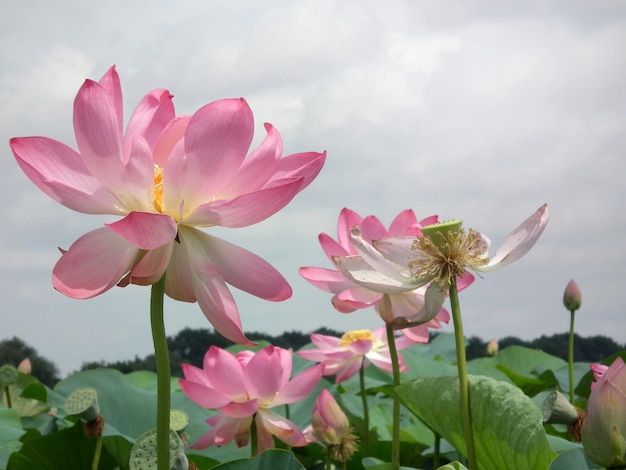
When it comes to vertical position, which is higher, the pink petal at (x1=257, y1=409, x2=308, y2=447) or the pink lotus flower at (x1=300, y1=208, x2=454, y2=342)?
the pink lotus flower at (x1=300, y1=208, x2=454, y2=342)

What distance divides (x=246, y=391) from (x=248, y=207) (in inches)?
29.8

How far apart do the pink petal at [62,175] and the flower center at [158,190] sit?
0.05m

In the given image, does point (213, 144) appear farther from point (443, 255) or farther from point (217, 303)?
point (443, 255)

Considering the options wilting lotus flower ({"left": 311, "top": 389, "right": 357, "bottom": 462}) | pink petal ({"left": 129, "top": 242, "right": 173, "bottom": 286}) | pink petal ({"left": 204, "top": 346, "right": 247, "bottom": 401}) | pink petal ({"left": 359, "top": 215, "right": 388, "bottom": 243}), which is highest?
pink petal ({"left": 359, "top": 215, "right": 388, "bottom": 243})

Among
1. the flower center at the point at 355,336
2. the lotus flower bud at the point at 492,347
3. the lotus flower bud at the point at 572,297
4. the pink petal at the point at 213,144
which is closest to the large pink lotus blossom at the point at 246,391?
the pink petal at the point at 213,144

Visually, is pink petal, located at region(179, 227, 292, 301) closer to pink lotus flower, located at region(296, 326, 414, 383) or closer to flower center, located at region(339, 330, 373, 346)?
pink lotus flower, located at region(296, 326, 414, 383)

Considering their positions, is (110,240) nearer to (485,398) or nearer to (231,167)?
(231,167)

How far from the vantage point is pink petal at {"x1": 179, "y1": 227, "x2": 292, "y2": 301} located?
985 millimetres

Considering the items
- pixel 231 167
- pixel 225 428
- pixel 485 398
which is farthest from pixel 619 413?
pixel 225 428

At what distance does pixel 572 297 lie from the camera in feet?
8.10

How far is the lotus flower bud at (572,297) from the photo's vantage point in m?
2.46

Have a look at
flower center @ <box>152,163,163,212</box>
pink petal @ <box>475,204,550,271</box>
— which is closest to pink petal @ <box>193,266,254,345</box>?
flower center @ <box>152,163,163,212</box>

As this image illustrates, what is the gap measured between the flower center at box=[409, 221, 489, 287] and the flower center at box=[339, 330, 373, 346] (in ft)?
4.04

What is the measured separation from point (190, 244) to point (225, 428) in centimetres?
77
